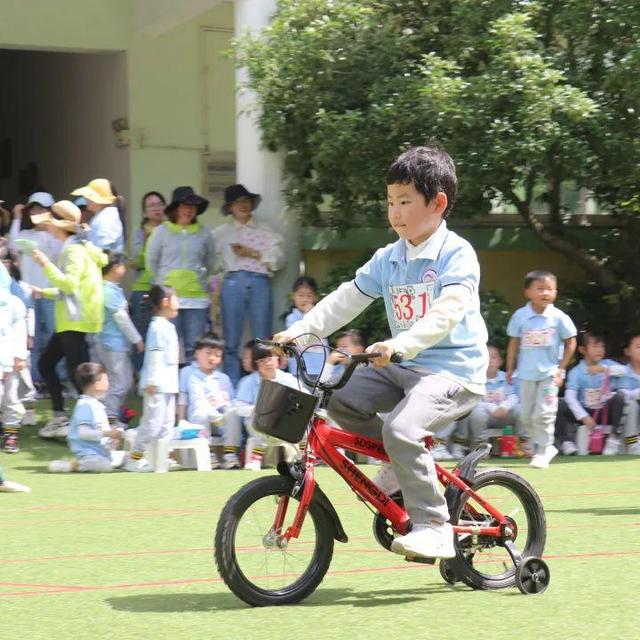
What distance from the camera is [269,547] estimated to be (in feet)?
Answer: 17.5

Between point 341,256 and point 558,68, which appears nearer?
point 558,68

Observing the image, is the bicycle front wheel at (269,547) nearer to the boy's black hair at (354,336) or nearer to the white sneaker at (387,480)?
the white sneaker at (387,480)

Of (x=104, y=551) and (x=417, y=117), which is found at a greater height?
Result: (x=417, y=117)

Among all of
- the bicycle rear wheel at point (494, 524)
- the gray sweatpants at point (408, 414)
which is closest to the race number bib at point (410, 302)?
the gray sweatpants at point (408, 414)

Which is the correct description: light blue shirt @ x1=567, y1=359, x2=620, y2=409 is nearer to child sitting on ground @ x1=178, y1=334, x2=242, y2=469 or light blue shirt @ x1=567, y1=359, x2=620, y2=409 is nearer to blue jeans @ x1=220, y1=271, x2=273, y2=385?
blue jeans @ x1=220, y1=271, x2=273, y2=385

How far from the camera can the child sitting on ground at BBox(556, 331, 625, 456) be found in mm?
11781

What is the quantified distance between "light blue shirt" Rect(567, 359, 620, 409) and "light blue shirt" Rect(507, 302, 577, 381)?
897 mm

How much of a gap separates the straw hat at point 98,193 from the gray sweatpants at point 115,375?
4.48 ft

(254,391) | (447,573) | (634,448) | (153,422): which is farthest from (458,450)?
(447,573)

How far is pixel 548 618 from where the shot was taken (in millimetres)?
5191

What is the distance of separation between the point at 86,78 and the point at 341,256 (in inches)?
194

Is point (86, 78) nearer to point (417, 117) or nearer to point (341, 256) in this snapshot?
point (341, 256)

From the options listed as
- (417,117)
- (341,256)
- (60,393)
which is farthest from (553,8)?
(60,393)

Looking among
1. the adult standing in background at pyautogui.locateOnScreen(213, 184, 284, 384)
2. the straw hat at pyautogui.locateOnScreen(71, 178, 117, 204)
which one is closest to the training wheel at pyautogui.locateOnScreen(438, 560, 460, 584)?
the adult standing in background at pyautogui.locateOnScreen(213, 184, 284, 384)
